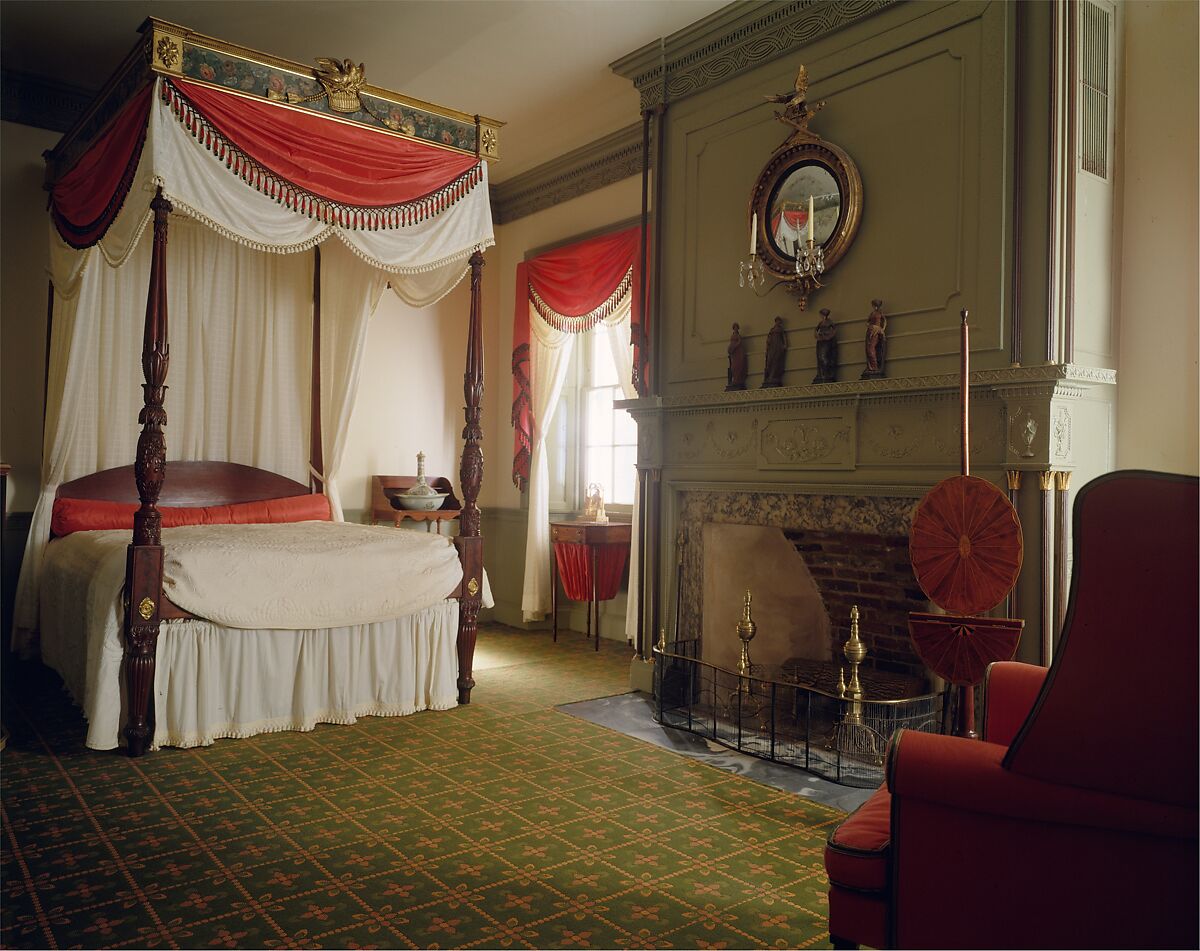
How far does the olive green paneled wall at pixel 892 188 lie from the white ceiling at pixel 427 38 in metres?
0.67

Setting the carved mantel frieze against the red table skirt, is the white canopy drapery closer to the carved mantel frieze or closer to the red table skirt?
the carved mantel frieze

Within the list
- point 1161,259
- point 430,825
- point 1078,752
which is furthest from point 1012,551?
point 430,825

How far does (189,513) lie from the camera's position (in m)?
5.41

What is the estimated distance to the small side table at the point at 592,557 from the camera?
235 inches

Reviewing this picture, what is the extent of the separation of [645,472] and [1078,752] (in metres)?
3.52

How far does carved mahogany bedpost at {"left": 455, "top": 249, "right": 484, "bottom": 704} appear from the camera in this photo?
4660mm

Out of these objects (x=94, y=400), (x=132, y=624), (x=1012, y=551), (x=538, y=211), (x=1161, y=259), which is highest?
(x=538, y=211)

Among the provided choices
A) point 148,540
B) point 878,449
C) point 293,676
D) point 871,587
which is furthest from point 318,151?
point 871,587

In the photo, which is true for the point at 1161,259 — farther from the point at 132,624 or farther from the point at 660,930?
the point at 132,624

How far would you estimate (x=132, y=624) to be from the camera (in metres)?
3.70

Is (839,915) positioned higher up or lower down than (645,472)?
lower down

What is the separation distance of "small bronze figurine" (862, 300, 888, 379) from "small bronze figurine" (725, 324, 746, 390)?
2.36 ft

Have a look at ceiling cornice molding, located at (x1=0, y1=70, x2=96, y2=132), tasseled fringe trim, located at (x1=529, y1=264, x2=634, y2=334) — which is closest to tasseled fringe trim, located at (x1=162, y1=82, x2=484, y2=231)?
tasseled fringe trim, located at (x1=529, y1=264, x2=634, y2=334)

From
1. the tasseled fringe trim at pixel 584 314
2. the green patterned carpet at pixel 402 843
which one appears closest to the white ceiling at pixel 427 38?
the tasseled fringe trim at pixel 584 314
